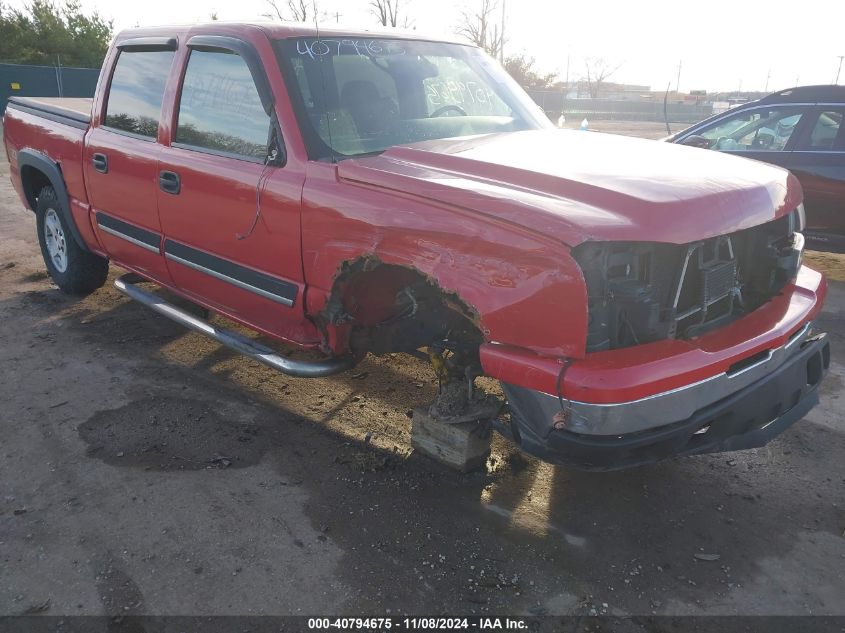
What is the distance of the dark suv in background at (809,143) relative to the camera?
6.11m

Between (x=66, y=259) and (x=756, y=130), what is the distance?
625 cm

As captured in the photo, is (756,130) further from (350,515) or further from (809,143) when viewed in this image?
(350,515)

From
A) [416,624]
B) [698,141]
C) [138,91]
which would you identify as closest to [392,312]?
[416,624]

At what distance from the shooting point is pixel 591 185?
2510 mm

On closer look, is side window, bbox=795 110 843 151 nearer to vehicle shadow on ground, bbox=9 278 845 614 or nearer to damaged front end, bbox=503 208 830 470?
vehicle shadow on ground, bbox=9 278 845 614

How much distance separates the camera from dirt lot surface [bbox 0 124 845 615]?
2.58 m

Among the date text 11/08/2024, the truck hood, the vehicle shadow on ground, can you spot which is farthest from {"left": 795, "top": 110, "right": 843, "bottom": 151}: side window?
the date text 11/08/2024

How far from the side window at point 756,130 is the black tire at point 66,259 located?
5.75 m

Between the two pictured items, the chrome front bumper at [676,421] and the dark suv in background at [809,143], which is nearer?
the chrome front bumper at [676,421]

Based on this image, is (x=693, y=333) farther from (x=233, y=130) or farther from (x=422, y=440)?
(x=233, y=130)

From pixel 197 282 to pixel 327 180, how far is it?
1327 millimetres

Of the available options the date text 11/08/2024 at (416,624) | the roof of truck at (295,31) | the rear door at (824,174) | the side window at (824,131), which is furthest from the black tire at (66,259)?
the side window at (824,131)

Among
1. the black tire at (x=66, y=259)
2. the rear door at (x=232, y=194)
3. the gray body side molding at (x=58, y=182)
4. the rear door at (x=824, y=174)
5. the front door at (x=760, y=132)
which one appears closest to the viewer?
the rear door at (x=232, y=194)

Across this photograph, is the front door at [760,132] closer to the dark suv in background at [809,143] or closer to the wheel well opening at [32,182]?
the dark suv in background at [809,143]
